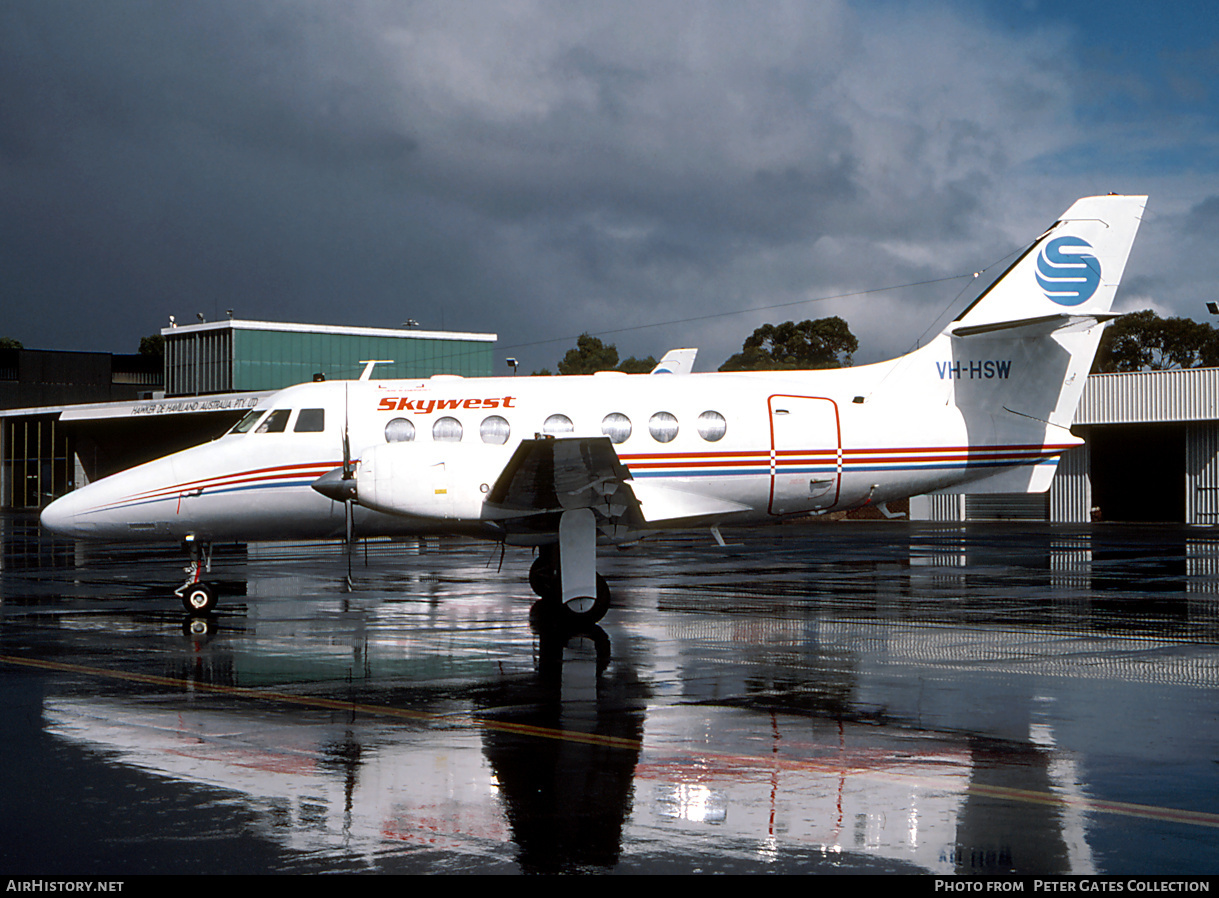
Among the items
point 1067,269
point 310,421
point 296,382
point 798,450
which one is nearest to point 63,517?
point 310,421

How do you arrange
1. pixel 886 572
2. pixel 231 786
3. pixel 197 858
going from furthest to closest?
pixel 886 572 < pixel 231 786 < pixel 197 858

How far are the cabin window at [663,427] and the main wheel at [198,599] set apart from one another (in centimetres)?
658

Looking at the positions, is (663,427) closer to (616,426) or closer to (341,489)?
(616,426)

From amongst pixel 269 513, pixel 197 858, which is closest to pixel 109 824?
pixel 197 858

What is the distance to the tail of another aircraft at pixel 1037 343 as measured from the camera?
17312 mm

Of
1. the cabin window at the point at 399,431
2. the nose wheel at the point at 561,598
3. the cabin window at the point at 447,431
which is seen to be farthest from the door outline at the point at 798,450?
the cabin window at the point at 399,431

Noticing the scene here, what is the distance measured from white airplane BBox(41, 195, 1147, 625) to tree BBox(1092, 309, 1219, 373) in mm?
61493

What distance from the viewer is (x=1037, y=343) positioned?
56.7ft

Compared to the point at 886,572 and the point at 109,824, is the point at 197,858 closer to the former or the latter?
the point at 109,824

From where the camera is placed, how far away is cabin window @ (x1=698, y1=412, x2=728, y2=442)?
53.8 feet

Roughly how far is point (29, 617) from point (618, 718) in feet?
36.7

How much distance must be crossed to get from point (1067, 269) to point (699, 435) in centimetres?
636

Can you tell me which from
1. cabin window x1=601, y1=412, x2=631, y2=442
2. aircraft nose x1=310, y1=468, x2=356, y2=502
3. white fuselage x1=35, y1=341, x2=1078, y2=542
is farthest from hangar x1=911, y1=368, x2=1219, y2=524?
aircraft nose x1=310, y1=468, x2=356, y2=502
